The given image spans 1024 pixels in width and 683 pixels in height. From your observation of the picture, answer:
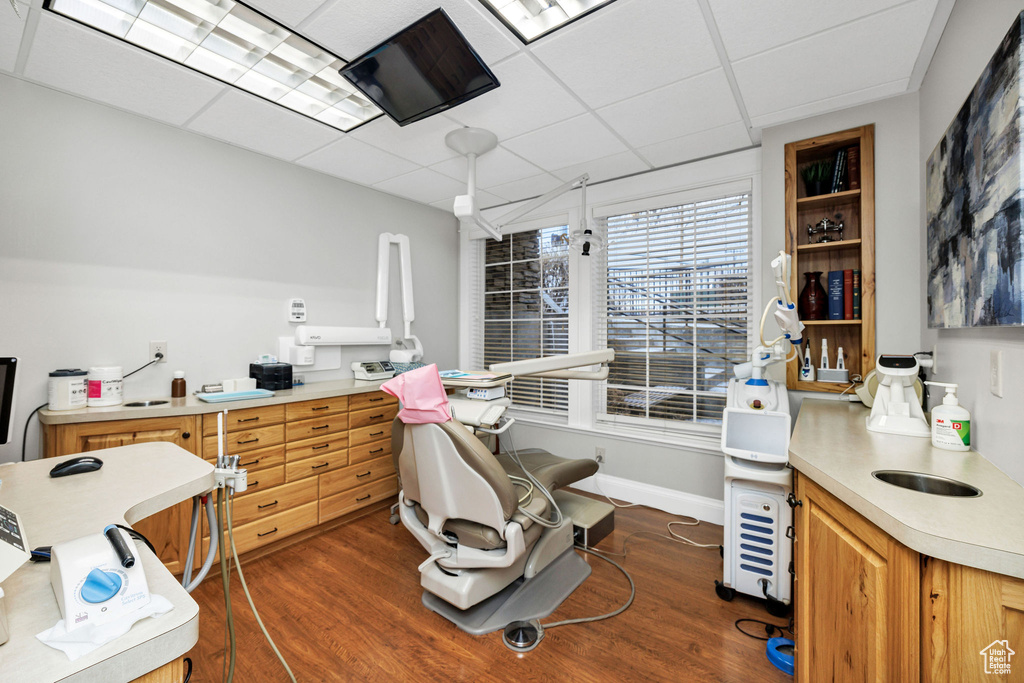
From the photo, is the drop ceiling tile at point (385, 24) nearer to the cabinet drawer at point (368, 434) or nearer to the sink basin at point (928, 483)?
the sink basin at point (928, 483)

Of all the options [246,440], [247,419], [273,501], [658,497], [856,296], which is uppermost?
[856,296]

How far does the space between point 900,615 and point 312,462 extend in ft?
9.20

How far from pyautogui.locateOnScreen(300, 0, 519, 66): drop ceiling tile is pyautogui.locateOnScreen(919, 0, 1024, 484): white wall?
157 centimetres

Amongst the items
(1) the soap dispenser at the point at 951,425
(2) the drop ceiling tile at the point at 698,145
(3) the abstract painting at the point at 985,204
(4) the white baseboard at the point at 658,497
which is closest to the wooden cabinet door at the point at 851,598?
(1) the soap dispenser at the point at 951,425

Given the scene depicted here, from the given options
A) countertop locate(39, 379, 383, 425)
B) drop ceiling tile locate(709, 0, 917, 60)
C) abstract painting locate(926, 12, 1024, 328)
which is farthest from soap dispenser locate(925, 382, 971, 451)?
countertop locate(39, 379, 383, 425)

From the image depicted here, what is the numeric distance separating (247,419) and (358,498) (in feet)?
3.21

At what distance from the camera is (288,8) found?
1.63 meters

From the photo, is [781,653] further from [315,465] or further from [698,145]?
[698,145]

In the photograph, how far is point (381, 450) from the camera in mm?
3158

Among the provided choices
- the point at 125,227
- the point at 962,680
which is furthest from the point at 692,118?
the point at 125,227

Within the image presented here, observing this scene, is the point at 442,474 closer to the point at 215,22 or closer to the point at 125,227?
the point at 215,22

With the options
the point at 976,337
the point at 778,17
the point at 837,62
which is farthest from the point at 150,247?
the point at 976,337

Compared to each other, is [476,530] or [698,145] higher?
[698,145]

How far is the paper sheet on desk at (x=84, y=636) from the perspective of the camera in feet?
1.90
